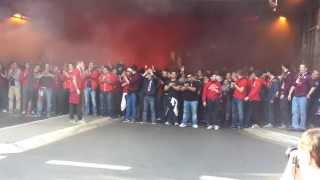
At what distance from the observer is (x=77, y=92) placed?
1365cm

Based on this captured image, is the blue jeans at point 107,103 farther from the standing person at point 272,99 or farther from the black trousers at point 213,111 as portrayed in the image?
the standing person at point 272,99

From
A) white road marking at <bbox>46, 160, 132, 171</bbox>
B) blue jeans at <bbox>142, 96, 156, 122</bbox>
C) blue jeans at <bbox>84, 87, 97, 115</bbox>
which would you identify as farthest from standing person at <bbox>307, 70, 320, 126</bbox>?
white road marking at <bbox>46, 160, 132, 171</bbox>

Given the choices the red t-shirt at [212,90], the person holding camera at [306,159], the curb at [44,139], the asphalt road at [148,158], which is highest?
the red t-shirt at [212,90]

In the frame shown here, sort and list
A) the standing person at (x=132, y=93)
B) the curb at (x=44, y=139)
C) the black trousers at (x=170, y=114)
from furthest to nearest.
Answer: the standing person at (x=132, y=93), the black trousers at (x=170, y=114), the curb at (x=44, y=139)

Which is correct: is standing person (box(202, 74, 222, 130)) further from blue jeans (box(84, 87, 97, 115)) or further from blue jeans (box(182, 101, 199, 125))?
blue jeans (box(84, 87, 97, 115))

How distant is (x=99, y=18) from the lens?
22.0 m

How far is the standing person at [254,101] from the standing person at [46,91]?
521 centimetres

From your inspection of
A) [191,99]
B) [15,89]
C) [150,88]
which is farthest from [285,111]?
[15,89]

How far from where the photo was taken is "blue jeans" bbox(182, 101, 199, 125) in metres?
15.0

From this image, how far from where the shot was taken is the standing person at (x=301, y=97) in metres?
13.4

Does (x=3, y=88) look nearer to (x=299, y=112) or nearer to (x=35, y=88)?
(x=35, y=88)

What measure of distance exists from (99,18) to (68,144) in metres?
11.6

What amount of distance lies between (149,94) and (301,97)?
4051 millimetres

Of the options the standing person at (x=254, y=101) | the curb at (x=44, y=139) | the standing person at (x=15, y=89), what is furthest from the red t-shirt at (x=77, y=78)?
the standing person at (x=254, y=101)
